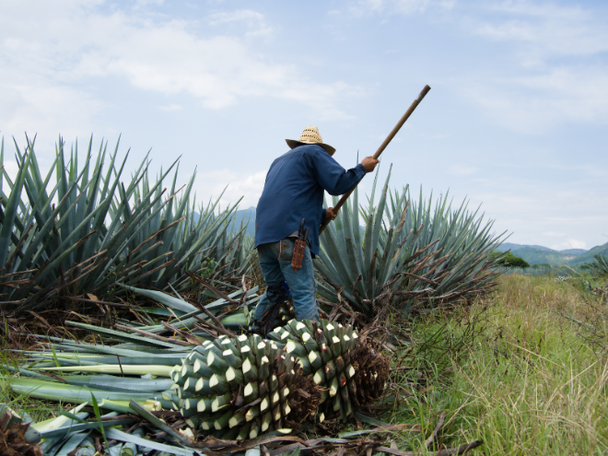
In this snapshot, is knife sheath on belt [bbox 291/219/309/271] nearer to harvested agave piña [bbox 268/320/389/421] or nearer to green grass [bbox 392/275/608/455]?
harvested agave piña [bbox 268/320/389/421]

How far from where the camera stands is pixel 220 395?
2.04 metres

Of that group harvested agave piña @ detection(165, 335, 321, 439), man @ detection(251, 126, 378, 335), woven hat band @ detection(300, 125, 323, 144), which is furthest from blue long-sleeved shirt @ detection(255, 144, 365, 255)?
harvested agave piña @ detection(165, 335, 321, 439)

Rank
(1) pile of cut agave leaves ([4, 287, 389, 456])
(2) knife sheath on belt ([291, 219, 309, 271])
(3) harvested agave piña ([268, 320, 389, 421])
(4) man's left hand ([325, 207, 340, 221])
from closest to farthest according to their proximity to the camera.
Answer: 1. (1) pile of cut agave leaves ([4, 287, 389, 456])
2. (3) harvested agave piña ([268, 320, 389, 421])
3. (2) knife sheath on belt ([291, 219, 309, 271])
4. (4) man's left hand ([325, 207, 340, 221])

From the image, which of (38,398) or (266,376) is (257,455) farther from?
(38,398)

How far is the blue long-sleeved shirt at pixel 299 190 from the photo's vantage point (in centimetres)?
343

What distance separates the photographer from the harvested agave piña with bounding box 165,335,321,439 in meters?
2.02

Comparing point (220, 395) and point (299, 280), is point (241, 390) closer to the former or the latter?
point (220, 395)

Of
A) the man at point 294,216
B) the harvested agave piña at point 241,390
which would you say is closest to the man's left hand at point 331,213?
the man at point 294,216

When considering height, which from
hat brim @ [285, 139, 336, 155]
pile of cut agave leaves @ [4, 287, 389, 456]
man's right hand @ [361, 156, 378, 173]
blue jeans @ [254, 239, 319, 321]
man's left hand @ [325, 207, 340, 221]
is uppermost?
hat brim @ [285, 139, 336, 155]

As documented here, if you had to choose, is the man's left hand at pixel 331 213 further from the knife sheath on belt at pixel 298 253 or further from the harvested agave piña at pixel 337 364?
the harvested agave piña at pixel 337 364

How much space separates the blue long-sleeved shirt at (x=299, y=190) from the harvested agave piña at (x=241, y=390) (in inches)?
53.9

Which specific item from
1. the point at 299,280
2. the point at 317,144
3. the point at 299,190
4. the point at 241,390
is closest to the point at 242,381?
the point at 241,390

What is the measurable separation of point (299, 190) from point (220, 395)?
1.87m

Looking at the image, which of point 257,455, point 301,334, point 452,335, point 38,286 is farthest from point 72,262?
point 452,335
